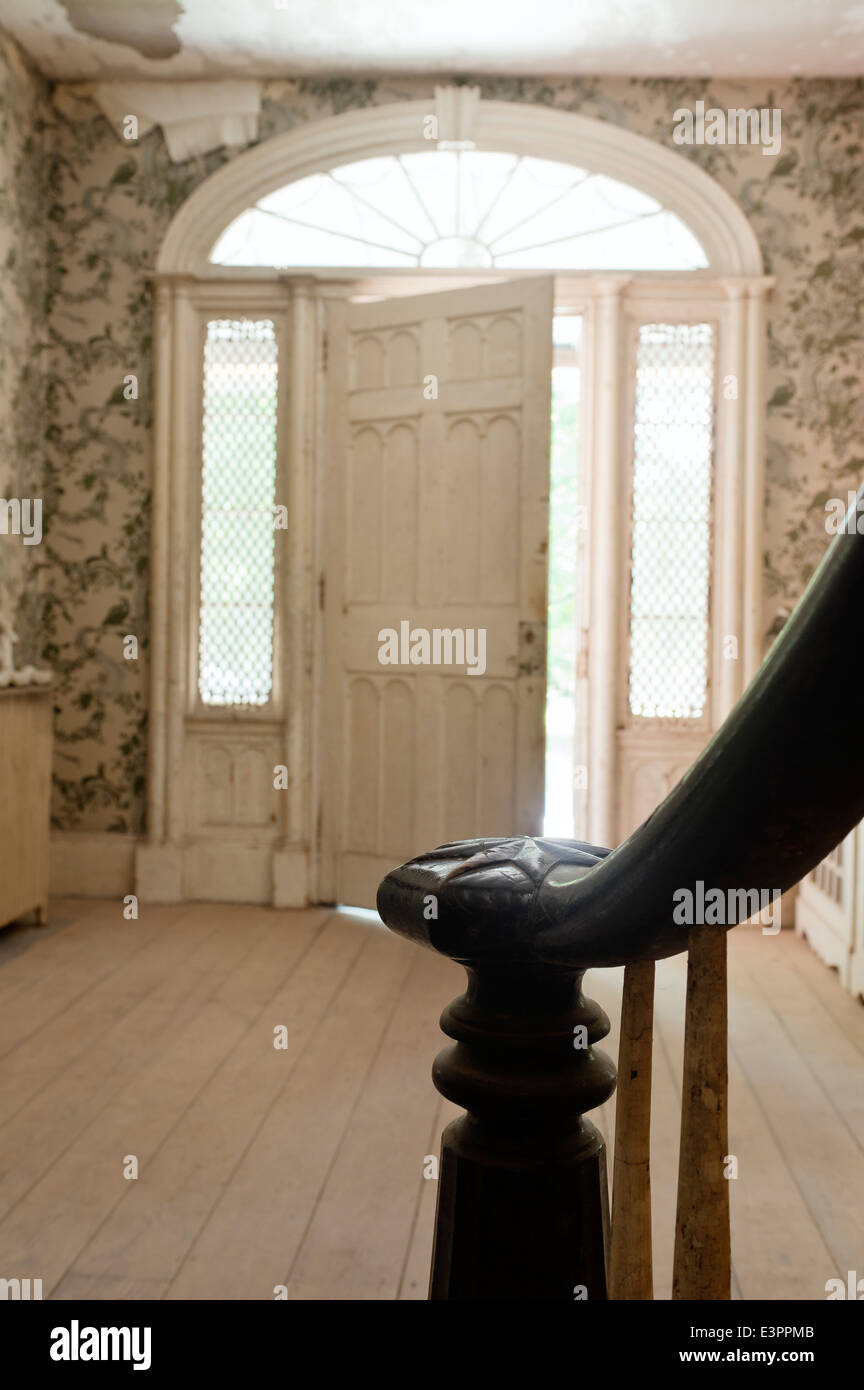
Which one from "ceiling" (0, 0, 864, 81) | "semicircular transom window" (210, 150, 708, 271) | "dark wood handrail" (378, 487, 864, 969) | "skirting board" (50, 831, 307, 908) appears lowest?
"skirting board" (50, 831, 307, 908)

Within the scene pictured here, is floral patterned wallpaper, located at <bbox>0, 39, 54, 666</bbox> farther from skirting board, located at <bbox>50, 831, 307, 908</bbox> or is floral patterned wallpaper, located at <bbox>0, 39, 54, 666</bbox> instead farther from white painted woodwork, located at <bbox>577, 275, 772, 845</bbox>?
white painted woodwork, located at <bbox>577, 275, 772, 845</bbox>

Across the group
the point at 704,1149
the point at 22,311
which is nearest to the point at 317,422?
the point at 22,311

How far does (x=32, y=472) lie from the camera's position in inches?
197

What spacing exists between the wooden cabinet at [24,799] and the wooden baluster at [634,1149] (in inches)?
150

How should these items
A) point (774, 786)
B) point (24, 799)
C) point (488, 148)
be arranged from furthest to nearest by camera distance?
point (488, 148), point (24, 799), point (774, 786)

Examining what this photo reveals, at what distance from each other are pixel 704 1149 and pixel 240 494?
4.82 metres

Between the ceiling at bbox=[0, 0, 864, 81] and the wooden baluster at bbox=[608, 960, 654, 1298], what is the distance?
4.54m

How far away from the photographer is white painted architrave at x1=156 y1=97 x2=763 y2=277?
4.86 meters

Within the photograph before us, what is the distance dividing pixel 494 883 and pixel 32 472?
4884 millimetres

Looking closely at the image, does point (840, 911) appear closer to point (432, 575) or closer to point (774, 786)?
point (432, 575)

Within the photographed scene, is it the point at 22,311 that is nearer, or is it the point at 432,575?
the point at 432,575

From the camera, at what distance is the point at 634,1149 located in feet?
2.00

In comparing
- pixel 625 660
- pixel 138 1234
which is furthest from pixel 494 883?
pixel 625 660

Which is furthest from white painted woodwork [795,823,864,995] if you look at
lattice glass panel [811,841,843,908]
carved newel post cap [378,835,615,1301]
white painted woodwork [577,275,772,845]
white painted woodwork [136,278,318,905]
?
carved newel post cap [378,835,615,1301]
